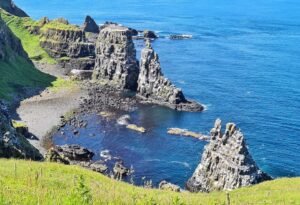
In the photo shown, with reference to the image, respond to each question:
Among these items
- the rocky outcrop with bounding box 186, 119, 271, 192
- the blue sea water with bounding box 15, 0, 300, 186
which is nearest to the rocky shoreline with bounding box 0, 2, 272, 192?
the rocky outcrop with bounding box 186, 119, 271, 192

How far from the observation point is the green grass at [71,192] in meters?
22.0

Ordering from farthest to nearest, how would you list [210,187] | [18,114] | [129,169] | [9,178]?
[18,114] → [129,169] → [210,187] → [9,178]

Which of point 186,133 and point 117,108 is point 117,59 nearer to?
point 117,108

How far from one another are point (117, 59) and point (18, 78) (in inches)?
1366

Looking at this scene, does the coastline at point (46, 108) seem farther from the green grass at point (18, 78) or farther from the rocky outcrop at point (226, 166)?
the rocky outcrop at point (226, 166)

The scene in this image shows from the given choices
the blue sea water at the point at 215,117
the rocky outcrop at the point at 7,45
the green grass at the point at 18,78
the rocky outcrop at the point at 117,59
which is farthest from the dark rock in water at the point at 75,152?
the rocky outcrop at the point at 7,45

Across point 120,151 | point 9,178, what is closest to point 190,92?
point 120,151

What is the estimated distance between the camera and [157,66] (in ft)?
525

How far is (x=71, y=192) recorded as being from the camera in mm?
22109

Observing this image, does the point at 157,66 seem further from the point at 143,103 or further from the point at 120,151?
the point at 120,151

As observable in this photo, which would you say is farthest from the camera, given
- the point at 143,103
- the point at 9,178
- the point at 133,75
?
the point at 133,75

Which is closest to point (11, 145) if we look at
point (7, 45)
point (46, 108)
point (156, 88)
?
point (46, 108)

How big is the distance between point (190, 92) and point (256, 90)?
70.9ft

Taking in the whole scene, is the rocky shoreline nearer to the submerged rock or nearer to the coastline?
the coastline
